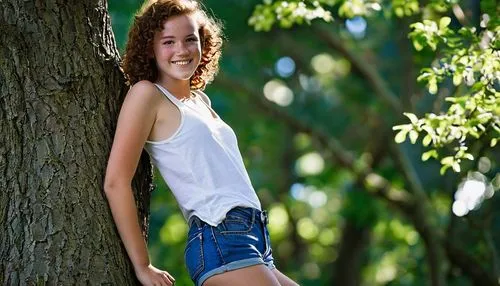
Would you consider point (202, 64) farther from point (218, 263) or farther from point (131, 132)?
point (218, 263)

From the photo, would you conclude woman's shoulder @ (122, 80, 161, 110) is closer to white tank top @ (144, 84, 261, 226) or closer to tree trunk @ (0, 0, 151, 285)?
white tank top @ (144, 84, 261, 226)

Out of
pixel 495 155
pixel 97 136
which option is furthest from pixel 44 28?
pixel 495 155

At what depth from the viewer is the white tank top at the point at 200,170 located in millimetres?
3936

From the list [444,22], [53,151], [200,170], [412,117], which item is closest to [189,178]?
[200,170]

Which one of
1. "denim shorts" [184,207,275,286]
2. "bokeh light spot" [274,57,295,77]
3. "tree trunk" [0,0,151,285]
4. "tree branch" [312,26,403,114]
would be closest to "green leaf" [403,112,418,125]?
"denim shorts" [184,207,275,286]

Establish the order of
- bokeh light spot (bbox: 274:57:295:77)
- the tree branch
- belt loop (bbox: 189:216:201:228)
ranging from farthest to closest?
bokeh light spot (bbox: 274:57:295:77)
the tree branch
belt loop (bbox: 189:216:201:228)

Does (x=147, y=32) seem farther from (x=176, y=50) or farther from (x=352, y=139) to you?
(x=352, y=139)

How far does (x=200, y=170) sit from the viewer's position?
3.95 m

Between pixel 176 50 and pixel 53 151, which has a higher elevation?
Result: pixel 176 50

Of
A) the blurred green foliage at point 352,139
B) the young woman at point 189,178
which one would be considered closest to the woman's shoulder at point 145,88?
the young woman at point 189,178

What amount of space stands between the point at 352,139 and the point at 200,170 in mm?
12577

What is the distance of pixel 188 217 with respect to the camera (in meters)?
4.01

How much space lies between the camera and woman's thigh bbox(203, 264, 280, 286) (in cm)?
383

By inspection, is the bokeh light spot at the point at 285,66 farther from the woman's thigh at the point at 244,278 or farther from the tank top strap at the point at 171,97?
the woman's thigh at the point at 244,278
